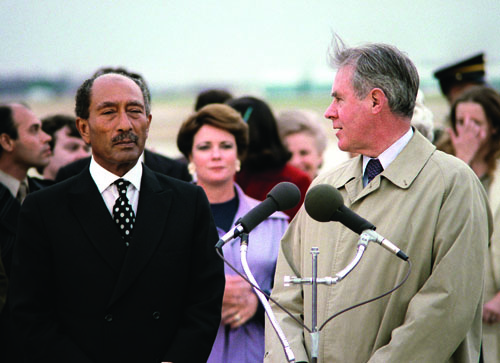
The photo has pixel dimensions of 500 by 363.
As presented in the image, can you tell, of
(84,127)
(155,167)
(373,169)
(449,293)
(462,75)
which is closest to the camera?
(449,293)

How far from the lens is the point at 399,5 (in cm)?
800

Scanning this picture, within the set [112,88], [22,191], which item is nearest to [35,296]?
[112,88]

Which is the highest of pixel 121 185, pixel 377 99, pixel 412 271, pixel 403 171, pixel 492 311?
pixel 377 99

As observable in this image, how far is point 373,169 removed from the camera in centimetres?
278

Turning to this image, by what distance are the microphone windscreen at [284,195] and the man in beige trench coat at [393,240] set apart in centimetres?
45

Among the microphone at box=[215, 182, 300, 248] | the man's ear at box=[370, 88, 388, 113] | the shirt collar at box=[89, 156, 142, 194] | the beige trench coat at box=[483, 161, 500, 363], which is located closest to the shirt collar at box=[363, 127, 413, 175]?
the man's ear at box=[370, 88, 388, 113]

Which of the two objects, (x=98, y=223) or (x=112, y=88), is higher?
(x=112, y=88)

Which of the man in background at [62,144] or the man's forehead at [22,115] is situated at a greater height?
the man's forehead at [22,115]

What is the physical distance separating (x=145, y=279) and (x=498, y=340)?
2.27m

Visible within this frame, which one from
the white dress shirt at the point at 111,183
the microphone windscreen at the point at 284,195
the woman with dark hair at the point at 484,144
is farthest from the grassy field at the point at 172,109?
the microphone windscreen at the point at 284,195

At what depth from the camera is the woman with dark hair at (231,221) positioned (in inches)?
142

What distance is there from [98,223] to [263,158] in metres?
2.12

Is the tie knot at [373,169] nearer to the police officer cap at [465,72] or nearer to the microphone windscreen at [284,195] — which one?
the microphone windscreen at [284,195]

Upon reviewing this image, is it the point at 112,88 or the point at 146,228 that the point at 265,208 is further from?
the point at 112,88
